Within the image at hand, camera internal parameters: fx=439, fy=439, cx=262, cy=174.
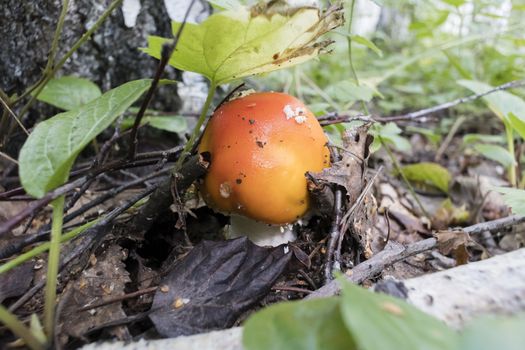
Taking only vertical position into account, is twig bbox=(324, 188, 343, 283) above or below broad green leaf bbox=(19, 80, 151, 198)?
below

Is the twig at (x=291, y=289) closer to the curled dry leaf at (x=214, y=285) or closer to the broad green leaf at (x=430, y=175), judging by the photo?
the curled dry leaf at (x=214, y=285)

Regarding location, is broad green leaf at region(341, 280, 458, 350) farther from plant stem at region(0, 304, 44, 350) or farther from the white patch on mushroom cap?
the white patch on mushroom cap

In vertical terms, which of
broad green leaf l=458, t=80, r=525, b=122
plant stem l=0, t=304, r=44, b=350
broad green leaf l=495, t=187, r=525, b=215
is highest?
broad green leaf l=458, t=80, r=525, b=122

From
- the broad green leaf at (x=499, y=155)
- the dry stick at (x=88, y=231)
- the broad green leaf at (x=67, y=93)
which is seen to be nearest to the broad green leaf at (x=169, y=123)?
the broad green leaf at (x=67, y=93)

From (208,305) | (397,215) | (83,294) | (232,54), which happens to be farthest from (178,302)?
(397,215)

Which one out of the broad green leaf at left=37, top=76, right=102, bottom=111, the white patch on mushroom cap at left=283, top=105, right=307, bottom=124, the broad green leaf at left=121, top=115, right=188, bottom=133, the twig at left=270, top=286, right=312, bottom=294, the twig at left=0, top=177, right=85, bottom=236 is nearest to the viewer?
the twig at left=0, top=177, right=85, bottom=236

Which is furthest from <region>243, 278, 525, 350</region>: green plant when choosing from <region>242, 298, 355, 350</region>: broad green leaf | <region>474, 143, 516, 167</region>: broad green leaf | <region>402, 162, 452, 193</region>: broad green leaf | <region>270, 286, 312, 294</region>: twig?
<region>402, 162, 452, 193</region>: broad green leaf
